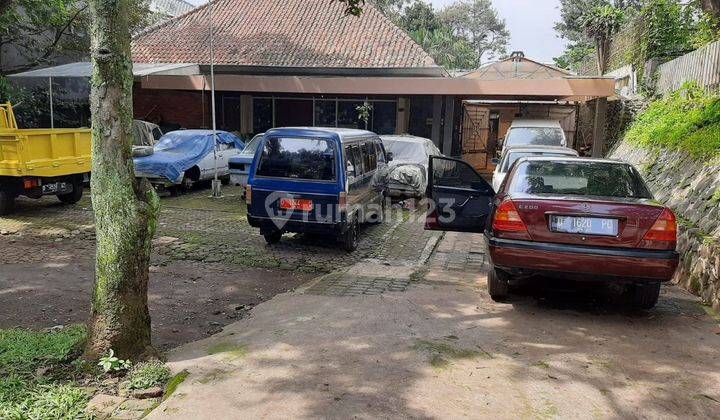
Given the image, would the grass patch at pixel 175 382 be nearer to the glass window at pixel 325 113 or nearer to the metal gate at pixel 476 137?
the glass window at pixel 325 113

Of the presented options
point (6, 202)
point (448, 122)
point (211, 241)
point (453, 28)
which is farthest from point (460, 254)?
point (453, 28)

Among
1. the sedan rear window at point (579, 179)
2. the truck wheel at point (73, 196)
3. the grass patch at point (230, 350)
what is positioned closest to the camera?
the grass patch at point (230, 350)

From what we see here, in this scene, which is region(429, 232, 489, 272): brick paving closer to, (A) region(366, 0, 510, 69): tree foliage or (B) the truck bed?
(B) the truck bed

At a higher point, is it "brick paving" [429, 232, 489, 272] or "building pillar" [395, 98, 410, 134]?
"building pillar" [395, 98, 410, 134]

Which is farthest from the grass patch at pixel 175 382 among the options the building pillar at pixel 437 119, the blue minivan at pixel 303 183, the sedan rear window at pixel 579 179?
the building pillar at pixel 437 119

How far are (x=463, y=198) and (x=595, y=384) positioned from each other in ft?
11.2

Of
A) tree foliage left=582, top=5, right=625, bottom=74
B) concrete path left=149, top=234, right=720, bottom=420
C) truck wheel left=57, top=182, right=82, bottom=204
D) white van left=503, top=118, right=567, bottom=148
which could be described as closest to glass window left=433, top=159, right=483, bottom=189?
concrete path left=149, top=234, right=720, bottom=420

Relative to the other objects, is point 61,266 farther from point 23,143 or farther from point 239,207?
point 239,207

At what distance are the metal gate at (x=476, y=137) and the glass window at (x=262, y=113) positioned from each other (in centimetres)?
702

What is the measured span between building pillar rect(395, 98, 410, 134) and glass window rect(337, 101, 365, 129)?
122cm

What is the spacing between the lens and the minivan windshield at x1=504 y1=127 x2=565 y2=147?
1530cm

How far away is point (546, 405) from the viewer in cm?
333

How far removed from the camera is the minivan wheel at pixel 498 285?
551cm

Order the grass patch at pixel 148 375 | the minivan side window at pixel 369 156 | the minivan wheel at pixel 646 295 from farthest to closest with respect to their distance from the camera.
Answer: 1. the minivan side window at pixel 369 156
2. the minivan wheel at pixel 646 295
3. the grass patch at pixel 148 375
